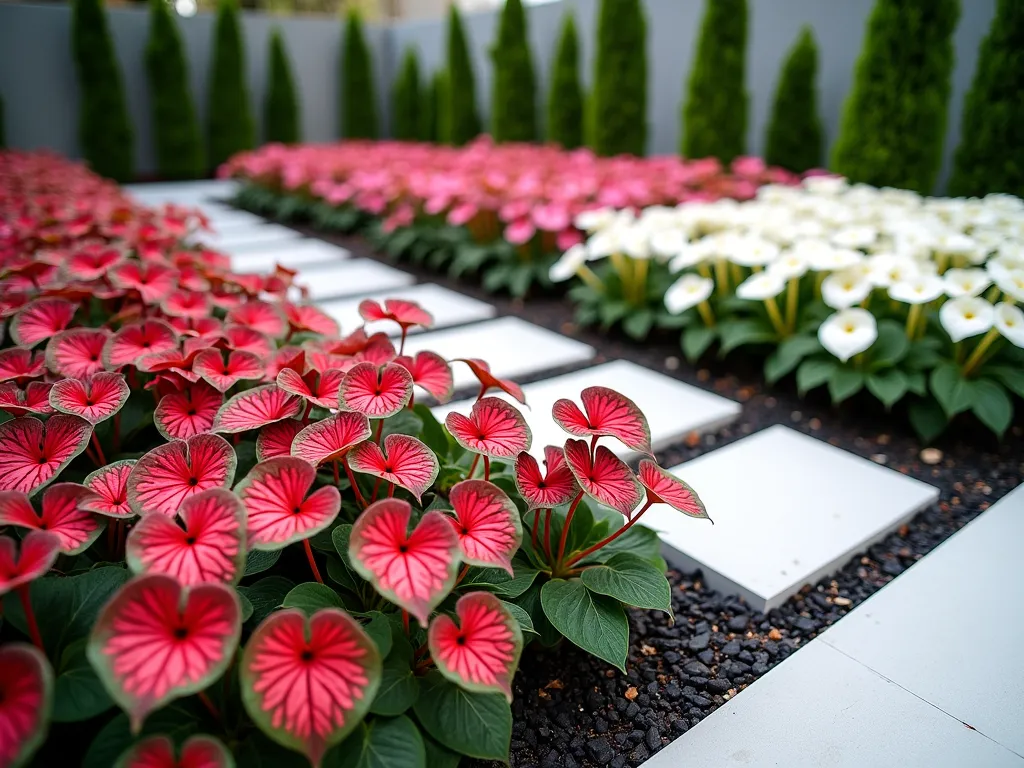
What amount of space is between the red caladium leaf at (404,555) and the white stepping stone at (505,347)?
1.61 meters

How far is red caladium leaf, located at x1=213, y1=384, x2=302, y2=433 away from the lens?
1.09 meters

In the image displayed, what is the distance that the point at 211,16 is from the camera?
30.5 feet

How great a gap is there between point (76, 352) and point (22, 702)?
86 cm

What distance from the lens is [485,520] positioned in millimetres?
978

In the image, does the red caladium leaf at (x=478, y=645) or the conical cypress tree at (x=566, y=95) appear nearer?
the red caladium leaf at (x=478, y=645)

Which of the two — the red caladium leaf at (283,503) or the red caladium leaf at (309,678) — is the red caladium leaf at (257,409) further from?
the red caladium leaf at (309,678)

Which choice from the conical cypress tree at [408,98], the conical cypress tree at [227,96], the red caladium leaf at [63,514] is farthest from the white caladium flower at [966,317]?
the conical cypress tree at [227,96]

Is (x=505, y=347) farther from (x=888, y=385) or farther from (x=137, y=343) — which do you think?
(x=137, y=343)

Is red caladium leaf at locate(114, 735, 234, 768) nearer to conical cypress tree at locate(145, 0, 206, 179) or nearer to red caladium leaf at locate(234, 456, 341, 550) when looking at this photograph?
red caladium leaf at locate(234, 456, 341, 550)

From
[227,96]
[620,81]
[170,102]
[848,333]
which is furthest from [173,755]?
[227,96]

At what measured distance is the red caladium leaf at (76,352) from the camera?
1.29m

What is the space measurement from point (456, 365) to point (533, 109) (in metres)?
5.68

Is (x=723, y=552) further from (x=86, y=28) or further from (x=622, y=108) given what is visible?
(x=86, y=28)

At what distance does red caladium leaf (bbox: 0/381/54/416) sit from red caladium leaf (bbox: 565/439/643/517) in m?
0.85
